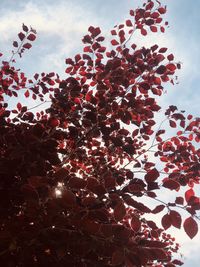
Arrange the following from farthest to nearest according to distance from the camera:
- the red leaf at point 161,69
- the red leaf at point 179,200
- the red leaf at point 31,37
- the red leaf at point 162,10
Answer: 1. the red leaf at point 31,37
2. the red leaf at point 162,10
3. the red leaf at point 161,69
4. the red leaf at point 179,200

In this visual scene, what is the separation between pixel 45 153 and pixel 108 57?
205 centimetres

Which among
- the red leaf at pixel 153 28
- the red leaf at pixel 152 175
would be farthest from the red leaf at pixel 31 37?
the red leaf at pixel 152 175

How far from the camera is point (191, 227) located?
1933mm

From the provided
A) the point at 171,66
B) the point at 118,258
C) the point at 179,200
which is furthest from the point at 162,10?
the point at 118,258

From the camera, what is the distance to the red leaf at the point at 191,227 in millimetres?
1922

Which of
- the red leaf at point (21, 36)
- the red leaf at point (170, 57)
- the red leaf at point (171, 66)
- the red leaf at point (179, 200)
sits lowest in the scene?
the red leaf at point (179, 200)

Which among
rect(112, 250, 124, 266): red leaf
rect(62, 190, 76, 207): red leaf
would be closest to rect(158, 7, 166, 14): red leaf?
rect(62, 190, 76, 207): red leaf

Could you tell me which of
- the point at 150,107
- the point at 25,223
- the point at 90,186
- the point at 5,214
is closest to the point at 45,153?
the point at 5,214

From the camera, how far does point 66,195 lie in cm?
193

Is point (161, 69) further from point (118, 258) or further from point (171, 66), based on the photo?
point (118, 258)

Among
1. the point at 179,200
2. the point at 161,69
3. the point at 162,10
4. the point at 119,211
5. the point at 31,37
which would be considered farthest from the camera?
the point at 31,37

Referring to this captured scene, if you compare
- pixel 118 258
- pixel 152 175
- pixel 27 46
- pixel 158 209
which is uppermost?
pixel 27 46

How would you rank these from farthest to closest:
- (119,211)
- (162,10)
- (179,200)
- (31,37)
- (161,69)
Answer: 1. (31,37)
2. (162,10)
3. (161,69)
4. (179,200)
5. (119,211)

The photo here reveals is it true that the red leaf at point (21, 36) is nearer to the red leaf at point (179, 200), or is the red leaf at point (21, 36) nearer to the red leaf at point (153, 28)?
the red leaf at point (153, 28)
